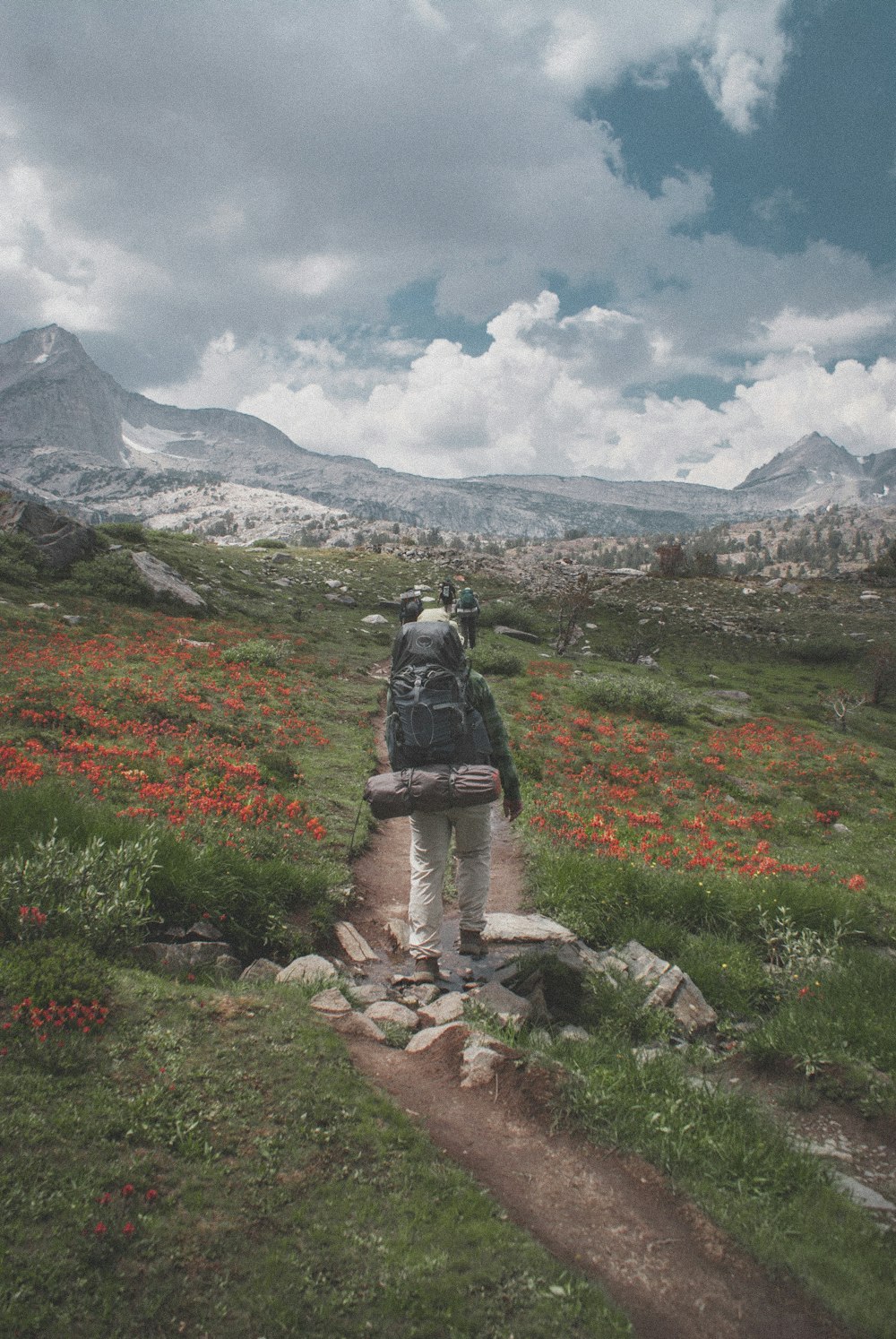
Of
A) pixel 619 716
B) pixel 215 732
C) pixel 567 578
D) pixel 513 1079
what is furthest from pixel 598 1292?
pixel 567 578

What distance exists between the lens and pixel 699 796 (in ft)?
51.9

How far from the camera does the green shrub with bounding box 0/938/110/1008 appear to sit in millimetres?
4598

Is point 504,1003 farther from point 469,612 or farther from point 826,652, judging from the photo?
point 826,652

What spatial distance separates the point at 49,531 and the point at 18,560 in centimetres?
384

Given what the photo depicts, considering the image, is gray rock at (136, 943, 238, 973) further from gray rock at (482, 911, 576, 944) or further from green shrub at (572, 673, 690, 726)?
green shrub at (572, 673, 690, 726)

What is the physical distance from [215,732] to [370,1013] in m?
9.09


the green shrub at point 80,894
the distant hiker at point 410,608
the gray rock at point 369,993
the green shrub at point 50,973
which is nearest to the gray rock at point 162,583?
the distant hiker at point 410,608

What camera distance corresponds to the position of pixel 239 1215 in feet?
11.2

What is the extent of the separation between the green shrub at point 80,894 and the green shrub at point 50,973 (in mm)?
448

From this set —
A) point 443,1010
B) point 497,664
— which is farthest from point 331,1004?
point 497,664

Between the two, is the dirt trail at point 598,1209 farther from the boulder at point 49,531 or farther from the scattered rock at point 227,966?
the boulder at point 49,531

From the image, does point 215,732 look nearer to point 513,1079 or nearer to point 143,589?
point 513,1079

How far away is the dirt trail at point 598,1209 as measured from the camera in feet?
11.0

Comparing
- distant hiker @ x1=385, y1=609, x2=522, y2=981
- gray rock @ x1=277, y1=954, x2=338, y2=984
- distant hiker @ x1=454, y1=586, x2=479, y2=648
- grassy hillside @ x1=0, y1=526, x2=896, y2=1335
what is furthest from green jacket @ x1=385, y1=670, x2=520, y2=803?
distant hiker @ x1=454, y1=586, x2=479, y2=648
